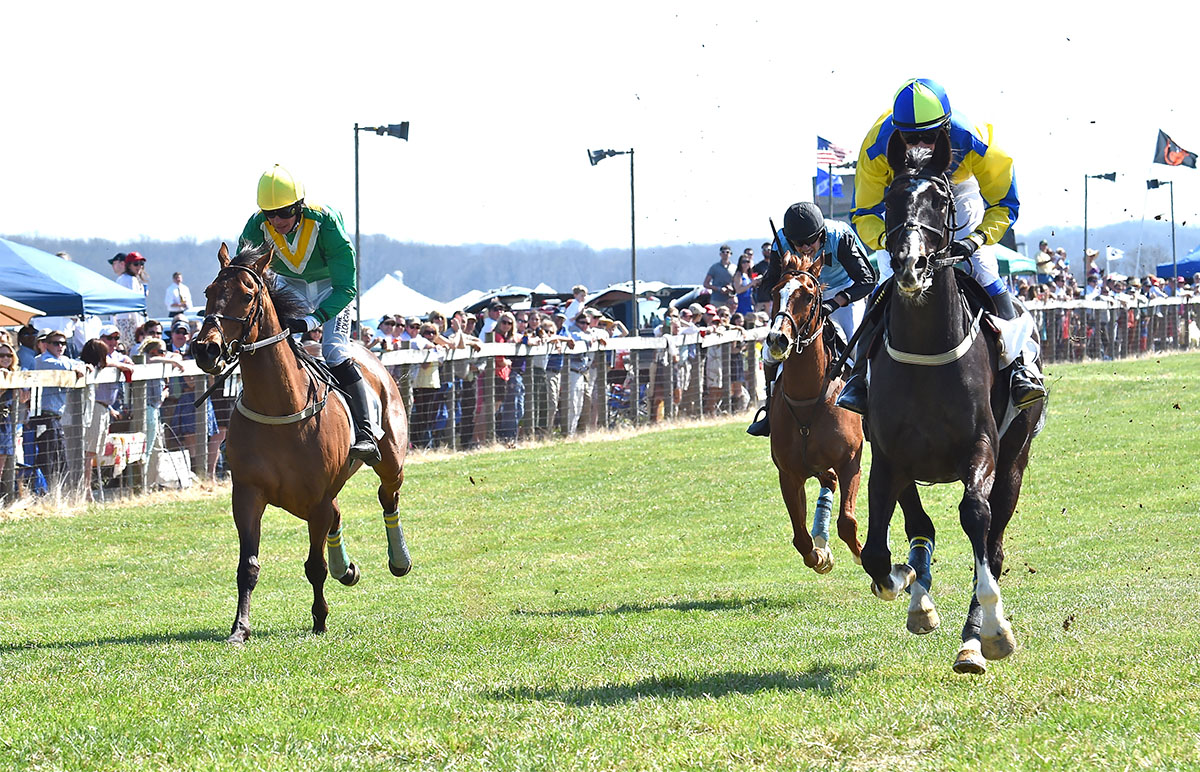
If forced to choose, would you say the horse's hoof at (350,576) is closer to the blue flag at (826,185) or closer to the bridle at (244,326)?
the bridle at (244,326)

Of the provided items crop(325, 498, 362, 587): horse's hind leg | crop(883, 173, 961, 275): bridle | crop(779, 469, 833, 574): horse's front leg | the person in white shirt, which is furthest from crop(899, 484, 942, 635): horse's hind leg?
the person in white shirt

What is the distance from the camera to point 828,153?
3269 centimetres

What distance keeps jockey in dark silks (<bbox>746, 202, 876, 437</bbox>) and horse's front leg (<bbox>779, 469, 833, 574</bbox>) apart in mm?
416

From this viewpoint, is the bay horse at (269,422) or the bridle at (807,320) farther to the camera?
the bridle at (807,320)

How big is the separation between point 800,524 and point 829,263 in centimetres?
178

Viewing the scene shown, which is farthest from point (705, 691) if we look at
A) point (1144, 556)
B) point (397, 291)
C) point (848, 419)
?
point (397, 291)

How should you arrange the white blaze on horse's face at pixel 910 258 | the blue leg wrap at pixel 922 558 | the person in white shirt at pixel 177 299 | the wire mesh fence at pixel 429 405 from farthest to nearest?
the person in white shirt at pixel 177 299 < the wire mesh fence at pixel 429 405 < the blue leg wrap at pixel 922 558 < the white blaze on horse's face at pixel 910 258

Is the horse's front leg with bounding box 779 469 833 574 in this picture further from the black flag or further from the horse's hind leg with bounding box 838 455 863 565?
the black flag

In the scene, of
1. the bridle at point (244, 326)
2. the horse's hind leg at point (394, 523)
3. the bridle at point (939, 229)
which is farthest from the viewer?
the horse's hind leg at point (394, 523)

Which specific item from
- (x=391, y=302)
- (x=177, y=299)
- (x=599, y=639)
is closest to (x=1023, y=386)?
(x=599, y=639)

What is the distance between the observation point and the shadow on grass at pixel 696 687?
246 inches

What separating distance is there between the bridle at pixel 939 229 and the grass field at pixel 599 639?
69.8 inches

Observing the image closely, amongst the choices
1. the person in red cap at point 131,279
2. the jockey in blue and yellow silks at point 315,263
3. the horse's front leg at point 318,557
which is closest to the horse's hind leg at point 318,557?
the horse's front leg at point 318,557

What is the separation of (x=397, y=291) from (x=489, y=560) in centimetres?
2371
